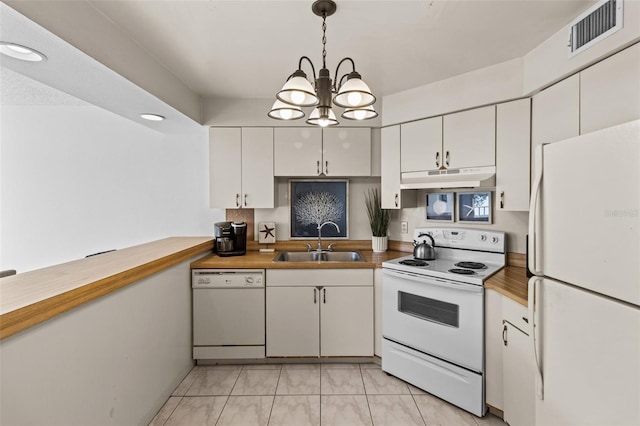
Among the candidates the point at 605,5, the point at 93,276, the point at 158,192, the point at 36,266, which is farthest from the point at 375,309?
the point at 36,266

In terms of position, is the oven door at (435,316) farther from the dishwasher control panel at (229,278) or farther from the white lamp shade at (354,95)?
the white lamp shade at (354,95)

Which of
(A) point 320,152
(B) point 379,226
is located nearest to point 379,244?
(B) point 379,226

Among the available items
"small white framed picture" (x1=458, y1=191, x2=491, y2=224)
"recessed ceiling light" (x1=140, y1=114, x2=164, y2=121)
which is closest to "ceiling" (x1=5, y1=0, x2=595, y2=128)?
"recessed ceiling light" (x1=140, y1=114, x2=164, y2=121)

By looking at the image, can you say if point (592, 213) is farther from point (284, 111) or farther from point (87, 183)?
point (87, 183)

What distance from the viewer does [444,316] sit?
80.9 inches

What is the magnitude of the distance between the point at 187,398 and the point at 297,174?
2045mm

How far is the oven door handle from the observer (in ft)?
6.26

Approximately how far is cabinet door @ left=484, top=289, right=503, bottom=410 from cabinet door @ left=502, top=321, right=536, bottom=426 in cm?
5

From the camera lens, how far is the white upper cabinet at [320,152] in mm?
2865

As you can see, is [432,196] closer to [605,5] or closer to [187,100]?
[605,5]

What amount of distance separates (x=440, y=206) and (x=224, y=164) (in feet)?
7.03

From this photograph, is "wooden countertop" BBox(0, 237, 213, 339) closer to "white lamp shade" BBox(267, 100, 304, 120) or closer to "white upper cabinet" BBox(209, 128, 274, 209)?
"white upper cabinet" BBox(209, 128, 274, 209)

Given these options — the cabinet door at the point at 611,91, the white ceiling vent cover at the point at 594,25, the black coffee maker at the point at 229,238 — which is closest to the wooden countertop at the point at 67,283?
the black coffee maker at the point at 229,238

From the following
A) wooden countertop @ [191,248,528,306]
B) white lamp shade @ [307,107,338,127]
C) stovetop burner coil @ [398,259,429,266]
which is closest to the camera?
white lamp shade @ [307,107,338,127]
